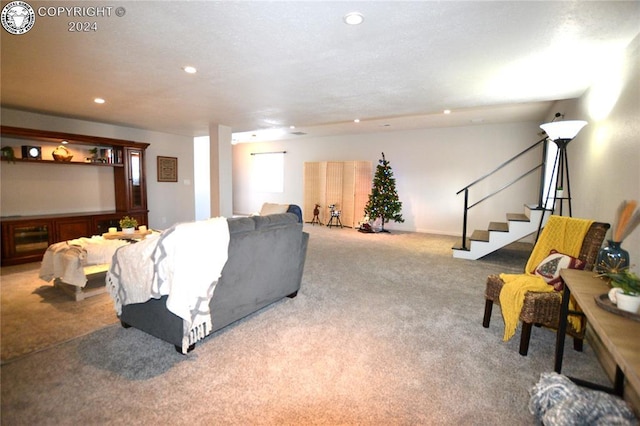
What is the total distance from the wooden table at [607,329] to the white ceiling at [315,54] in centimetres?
166

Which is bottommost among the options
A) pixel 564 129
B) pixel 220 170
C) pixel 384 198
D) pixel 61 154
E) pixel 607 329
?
pixel 607 329

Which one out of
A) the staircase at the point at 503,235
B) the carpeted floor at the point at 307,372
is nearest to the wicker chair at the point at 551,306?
the carpeted floor at the point at 307,372

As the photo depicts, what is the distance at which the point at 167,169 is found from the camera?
700cm

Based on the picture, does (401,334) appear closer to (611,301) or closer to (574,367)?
(574,367)

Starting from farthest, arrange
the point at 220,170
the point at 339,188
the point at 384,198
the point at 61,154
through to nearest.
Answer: the point at 339,188 → the point at 384,198 → the point at 220,170 → the point at 61,154

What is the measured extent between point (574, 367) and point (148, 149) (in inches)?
297

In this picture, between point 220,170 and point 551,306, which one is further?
point 220,170

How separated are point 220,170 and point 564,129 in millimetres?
5112

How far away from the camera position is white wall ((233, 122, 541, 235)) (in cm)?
639

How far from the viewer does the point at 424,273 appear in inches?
164

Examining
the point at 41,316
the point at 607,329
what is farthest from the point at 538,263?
the point at 41,316

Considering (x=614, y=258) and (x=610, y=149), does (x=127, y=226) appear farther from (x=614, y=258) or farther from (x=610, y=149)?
(x=610, y=149)

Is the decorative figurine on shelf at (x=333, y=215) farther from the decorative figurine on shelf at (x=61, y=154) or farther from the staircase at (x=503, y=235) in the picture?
the decorative figurine on shelf at (x=61, y=154)

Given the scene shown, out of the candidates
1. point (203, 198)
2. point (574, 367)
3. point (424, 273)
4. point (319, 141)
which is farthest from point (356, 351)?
point (203, 198)
